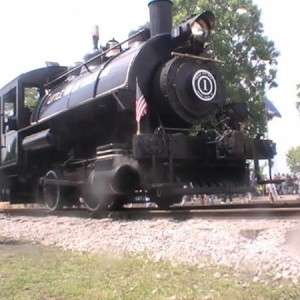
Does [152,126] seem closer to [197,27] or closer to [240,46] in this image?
[197,27]

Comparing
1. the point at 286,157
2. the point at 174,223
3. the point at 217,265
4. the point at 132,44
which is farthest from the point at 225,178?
the point at 286,157

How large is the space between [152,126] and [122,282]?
5.25m

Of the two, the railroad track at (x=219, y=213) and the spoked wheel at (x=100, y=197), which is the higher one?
the spoked wheel at (x=100, y=197)

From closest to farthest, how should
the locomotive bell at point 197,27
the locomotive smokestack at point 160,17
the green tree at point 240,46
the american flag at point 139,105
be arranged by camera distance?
1. the american flag at point 139,105
2. the locomotive bell at point 197,27
3. the locomotive smokestack at point 160,17
4. the green tree at point 240,46

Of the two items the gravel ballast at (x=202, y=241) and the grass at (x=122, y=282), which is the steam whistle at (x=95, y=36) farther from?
the grass at (x=122, y=282)

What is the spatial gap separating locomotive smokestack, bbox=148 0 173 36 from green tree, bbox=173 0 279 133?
1262 centimetres

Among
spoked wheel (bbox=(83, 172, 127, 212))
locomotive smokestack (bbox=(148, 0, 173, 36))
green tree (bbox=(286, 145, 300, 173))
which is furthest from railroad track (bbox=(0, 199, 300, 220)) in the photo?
green tree (bbox=(286, 145, 300, 173))

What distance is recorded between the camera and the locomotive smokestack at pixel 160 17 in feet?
30.1

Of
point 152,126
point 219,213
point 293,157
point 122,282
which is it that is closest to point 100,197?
point 152,126

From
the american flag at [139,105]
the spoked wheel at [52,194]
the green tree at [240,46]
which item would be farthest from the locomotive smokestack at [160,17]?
the green tree at [240,46]

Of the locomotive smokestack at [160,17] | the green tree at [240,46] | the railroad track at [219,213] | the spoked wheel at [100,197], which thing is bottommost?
the railroad track at [219,213]

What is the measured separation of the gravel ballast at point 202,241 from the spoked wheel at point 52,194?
9.05 ft

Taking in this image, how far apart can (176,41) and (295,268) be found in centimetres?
592

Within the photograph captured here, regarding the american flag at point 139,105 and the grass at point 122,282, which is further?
the american flag at point 139,105
